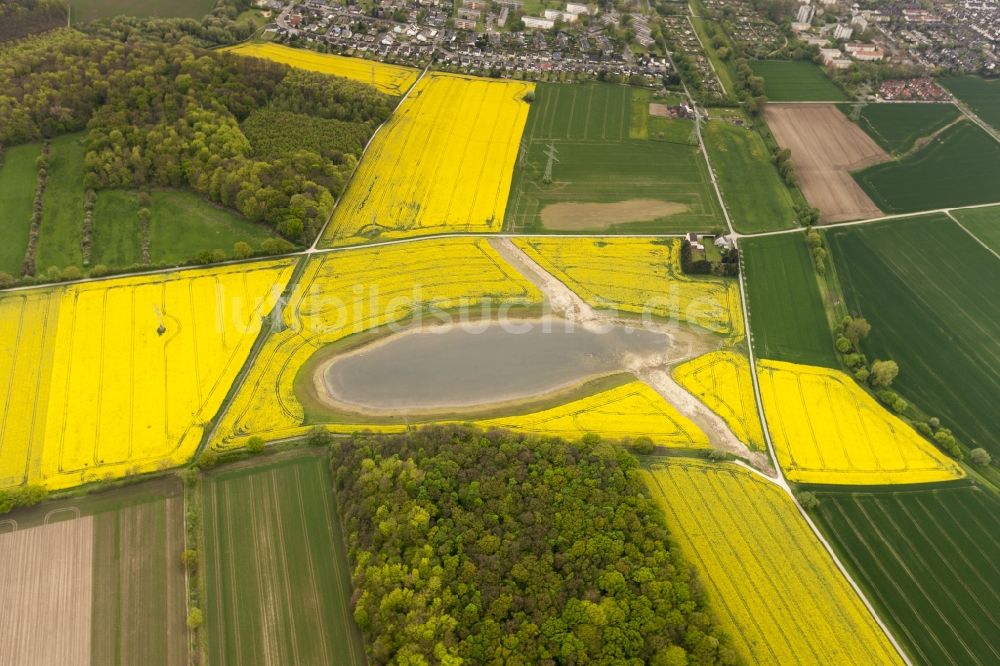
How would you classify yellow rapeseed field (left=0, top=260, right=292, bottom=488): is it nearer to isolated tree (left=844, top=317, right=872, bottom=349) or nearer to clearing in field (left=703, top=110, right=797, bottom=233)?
clearing in field (left=703, top=110, right=797, bottom=233)

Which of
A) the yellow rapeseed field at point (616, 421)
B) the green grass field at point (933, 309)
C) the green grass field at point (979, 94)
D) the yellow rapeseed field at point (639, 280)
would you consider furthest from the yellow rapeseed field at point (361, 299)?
the green grass field at point (979, 94)

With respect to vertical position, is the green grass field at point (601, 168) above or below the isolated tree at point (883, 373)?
above

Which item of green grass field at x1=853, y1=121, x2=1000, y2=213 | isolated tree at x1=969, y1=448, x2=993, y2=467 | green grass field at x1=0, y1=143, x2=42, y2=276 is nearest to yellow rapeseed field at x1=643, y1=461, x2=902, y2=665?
isolated tree at x1=969, y1=448, x2=993, y2=467

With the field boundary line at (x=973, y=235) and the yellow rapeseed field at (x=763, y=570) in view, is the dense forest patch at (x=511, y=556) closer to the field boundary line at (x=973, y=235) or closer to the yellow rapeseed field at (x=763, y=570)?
the yellow rapeseed field at (x=763, y=570)

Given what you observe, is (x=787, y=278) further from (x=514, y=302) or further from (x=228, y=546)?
(x=228, y=546)

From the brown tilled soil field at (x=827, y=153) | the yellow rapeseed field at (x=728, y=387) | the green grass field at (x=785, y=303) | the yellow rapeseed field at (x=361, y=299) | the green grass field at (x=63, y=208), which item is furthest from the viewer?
the brown tilled soil field at (x=827, y=153)

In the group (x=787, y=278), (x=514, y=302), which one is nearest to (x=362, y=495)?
(x=514, y=302)
